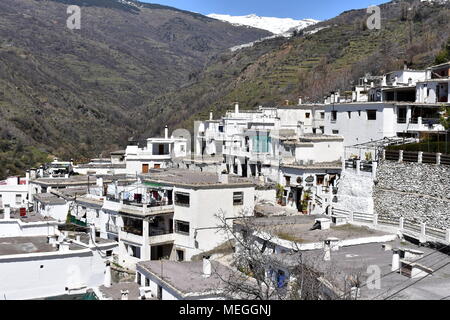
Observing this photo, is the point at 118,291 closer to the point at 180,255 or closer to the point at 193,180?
the point at 180,255

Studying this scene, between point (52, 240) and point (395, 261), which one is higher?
point (395, 261)

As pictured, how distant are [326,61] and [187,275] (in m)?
71.7

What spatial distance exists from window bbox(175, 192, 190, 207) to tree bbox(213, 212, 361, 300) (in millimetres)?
6509

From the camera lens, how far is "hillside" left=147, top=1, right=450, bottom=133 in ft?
227

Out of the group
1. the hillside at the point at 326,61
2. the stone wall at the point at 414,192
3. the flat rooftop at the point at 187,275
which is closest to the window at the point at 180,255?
the flat rooftop at the point at 187,275

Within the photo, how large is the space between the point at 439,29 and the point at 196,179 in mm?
55378

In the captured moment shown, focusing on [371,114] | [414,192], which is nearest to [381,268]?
[414,192]

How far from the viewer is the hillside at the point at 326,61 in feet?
227

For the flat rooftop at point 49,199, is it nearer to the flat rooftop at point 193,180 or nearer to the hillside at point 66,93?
the flat rooftop at point 193,180

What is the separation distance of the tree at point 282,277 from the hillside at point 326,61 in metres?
37.2

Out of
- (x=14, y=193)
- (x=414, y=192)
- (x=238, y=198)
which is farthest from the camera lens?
(x=14, y=193)

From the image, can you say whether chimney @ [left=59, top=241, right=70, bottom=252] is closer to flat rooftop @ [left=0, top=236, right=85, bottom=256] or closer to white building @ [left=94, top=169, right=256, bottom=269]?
flat rooftop @ [left=0, top=236, right=85, bottom=256]

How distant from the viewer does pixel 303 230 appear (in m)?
22.5

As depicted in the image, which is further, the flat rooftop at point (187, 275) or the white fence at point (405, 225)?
the white fence at point (405, 225)
